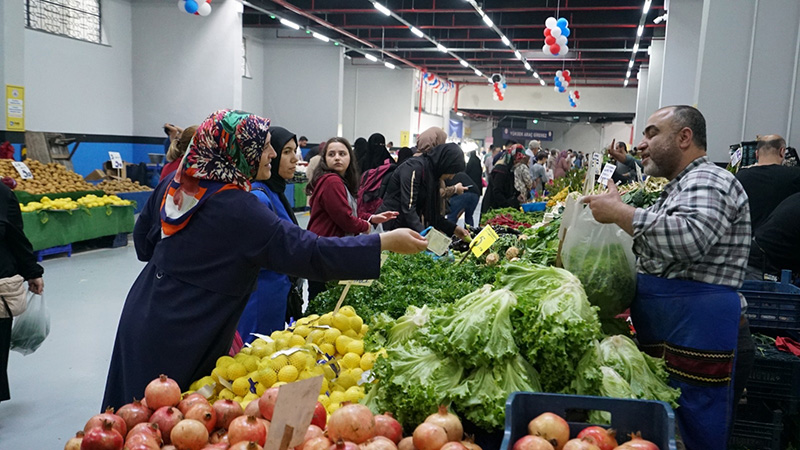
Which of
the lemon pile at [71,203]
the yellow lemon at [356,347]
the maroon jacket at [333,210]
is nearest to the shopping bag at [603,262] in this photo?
the yellow lemon at [356,347]

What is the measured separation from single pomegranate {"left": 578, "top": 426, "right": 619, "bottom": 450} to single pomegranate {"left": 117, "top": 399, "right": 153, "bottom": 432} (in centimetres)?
113

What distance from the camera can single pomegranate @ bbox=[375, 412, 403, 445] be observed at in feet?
5.25

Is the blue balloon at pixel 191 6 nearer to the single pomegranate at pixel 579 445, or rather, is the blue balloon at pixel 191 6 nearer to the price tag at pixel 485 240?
the price tag at pixel 485 240

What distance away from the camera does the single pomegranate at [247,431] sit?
154 centimetres

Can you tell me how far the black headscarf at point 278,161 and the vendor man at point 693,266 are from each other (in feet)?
5.15

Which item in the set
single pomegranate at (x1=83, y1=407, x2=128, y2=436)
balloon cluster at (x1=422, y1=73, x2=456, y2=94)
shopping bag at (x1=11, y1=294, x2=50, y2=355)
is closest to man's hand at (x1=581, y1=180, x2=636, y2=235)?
single pomegranate at (x1=83, y1=407, x2=128, y2=436)

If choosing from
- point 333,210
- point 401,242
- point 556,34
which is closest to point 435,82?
point 556,34

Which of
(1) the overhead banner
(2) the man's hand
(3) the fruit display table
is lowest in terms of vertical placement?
(3) the fruit display table

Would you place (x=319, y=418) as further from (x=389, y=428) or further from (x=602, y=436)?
(x=602, y=436)

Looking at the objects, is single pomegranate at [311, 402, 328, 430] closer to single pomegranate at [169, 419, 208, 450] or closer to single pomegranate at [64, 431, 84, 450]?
single pomegranate at [169, 419, 208, 450]

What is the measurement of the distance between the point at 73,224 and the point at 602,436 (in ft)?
27.8

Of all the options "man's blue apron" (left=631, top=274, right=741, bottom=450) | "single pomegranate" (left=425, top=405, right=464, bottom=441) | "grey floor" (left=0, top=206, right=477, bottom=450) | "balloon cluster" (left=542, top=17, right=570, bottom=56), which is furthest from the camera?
"balloon cluster" (left=542, top=17, right=570, bottom=56)

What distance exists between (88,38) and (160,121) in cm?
226

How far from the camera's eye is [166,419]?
1.67m
